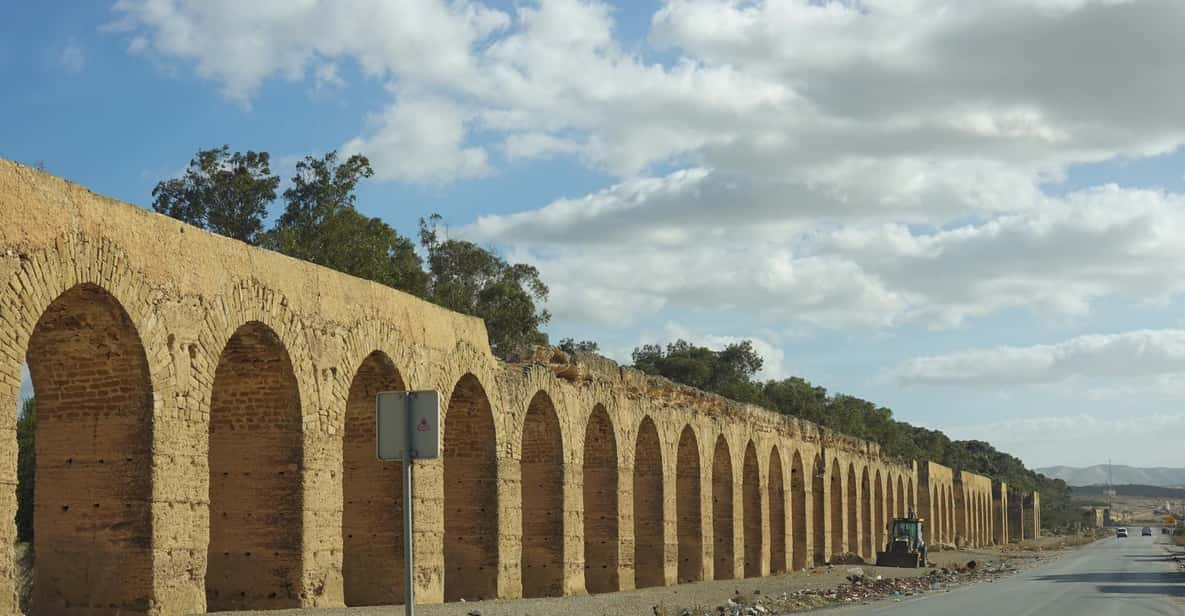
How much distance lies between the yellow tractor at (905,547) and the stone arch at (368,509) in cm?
2632

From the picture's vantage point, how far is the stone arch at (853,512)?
46781 millimetres

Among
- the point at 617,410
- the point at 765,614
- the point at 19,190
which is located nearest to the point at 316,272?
the point at 19,190

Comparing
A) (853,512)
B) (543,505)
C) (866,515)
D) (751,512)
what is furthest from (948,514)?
(543,505)

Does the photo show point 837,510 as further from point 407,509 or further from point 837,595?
point 407,509

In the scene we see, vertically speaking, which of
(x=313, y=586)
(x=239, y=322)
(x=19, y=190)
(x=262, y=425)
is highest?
(x=19, y=190)

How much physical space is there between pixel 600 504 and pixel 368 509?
753cm

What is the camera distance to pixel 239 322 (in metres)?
13.2

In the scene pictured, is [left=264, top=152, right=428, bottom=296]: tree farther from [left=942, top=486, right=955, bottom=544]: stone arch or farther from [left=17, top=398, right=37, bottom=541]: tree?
[left=942, top=486, right=955, bottom=544]: stone arch

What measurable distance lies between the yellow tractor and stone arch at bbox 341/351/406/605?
2632 centimetres

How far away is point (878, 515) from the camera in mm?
53656

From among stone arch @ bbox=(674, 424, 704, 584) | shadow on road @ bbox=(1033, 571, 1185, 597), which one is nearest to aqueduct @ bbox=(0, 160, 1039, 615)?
stone arch @ bbox=(674, 424, 704, 584)

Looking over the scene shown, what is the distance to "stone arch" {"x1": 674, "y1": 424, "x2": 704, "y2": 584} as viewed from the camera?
28250 mm

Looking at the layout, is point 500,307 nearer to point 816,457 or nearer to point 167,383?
point 816,457

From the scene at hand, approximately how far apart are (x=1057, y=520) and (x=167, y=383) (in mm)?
143244
